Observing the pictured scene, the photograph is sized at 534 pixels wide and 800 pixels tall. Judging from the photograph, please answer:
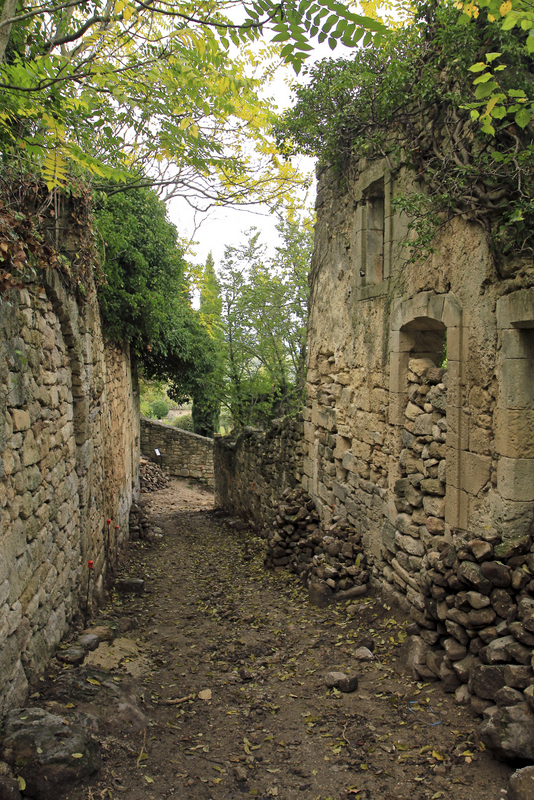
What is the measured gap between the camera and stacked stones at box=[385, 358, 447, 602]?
4215 millimetres

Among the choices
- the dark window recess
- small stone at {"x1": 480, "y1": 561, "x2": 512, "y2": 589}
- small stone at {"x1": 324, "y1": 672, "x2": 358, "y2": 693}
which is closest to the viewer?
small stone at {"x1": 480, "y1": 561, "x2": 512, "y2": 589}

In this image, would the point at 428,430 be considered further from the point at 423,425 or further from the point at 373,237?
the point at 373,237

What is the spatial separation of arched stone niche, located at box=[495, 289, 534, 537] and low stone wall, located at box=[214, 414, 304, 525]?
4581 millimetres

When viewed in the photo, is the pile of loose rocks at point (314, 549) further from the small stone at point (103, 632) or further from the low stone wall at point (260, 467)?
the small stone at point (103, 632)

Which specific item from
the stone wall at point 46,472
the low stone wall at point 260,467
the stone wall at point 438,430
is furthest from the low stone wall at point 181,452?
the stone wall at point 438,430

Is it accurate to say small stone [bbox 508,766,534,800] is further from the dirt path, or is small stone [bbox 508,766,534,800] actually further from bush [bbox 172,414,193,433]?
bush [bbox 172,414,193,433]

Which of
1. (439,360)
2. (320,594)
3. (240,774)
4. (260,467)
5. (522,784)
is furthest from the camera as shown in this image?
(260,467)

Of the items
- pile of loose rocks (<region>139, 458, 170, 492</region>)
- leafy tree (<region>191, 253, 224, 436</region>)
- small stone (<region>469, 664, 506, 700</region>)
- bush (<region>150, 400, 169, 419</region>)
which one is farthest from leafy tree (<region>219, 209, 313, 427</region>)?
bush (<region>150, 400, 169, 419</region>)

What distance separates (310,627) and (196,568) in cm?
323

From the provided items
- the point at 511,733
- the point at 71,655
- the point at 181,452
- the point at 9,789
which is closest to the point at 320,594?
the point at 71,655

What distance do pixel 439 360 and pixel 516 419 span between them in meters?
1.64

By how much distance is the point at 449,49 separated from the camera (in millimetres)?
3730

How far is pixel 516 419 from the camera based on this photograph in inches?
132

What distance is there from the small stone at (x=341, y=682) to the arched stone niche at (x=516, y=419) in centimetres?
153
